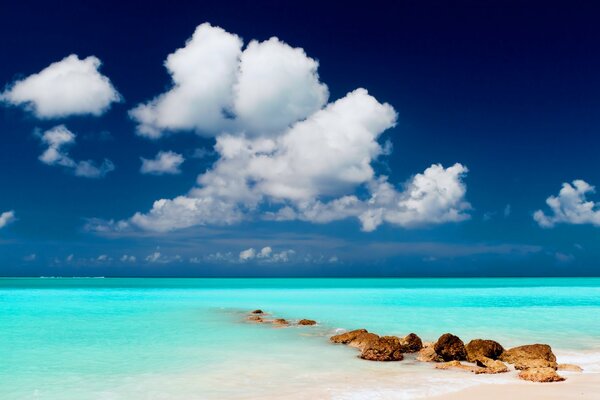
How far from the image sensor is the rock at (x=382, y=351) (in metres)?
18.0

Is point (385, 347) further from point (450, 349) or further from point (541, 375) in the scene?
point (541, 375)

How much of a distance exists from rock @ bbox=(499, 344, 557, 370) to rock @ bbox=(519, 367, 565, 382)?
1.40 meters

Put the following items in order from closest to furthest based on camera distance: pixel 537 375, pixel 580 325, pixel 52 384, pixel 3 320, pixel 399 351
→ pixel 537 375 < pixel 52 384 < pixel 399 351 < pixel 580 325 < pixel 3 320

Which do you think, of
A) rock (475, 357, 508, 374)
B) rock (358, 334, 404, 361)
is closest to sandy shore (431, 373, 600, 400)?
rock (475, 357, 508, 374)

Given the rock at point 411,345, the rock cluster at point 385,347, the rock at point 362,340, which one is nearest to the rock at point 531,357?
the rock at point 411,345

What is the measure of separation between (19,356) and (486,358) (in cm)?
1827

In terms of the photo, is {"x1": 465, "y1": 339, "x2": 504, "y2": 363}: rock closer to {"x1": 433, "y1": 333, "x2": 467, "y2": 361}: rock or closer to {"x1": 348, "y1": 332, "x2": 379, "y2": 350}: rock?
{"x1": 433, "y1": 333, "x2": 467, "y2": 361}: rock

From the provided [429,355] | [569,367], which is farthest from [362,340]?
[569,367]

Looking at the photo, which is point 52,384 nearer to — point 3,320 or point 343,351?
point 343,351

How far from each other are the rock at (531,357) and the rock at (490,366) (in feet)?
2.14

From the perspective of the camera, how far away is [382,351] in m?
18.1

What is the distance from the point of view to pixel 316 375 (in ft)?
51.8

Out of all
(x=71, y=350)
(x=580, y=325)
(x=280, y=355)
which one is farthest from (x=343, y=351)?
(x=580, y=325)

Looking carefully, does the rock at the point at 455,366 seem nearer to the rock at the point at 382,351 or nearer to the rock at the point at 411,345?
the rock at the point at 382,351
